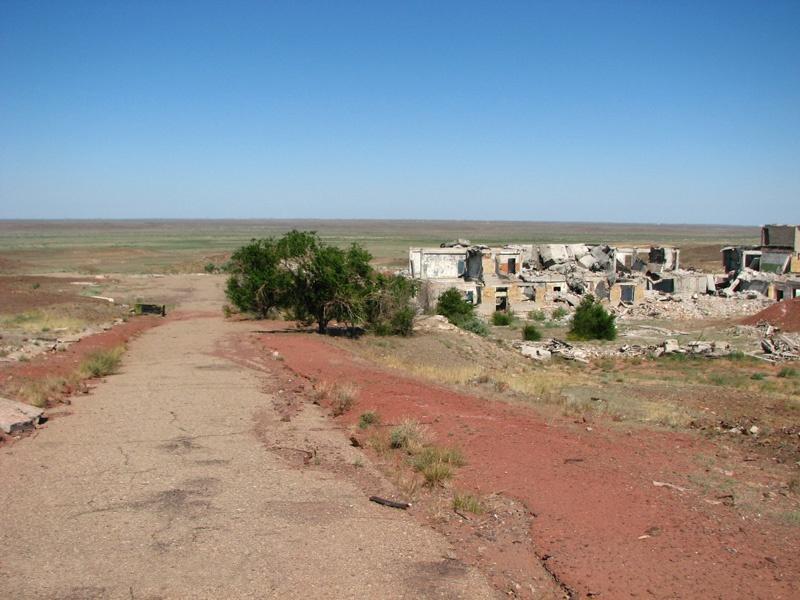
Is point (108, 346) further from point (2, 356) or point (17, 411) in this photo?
point (17, 411)

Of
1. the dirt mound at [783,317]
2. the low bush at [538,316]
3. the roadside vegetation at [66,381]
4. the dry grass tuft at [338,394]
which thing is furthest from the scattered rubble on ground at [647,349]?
the roadside vegetation at [66,381]

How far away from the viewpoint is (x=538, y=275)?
56000 millimetres

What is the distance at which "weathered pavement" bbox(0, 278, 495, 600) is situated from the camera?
7309 mm

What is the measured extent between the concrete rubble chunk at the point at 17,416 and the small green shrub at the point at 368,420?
20.3 feet

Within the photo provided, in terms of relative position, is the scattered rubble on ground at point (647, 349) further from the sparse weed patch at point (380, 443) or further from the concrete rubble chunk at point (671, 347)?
the sparse weed patch at point (380, 443)

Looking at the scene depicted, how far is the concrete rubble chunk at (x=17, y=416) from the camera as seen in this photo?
13.0 metres

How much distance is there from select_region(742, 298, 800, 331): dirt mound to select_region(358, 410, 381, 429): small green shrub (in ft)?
120

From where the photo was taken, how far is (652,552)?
8.38 m

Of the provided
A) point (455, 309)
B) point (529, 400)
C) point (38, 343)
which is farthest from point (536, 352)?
point (38, 343)

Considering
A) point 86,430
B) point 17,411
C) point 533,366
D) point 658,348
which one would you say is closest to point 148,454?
point 86,430

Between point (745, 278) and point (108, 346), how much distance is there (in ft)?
173

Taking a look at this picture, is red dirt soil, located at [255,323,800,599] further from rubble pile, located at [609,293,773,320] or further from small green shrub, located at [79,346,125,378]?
rubble pile, located at [609,293,773,320]

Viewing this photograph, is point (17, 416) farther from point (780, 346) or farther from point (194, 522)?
point (780, 346)

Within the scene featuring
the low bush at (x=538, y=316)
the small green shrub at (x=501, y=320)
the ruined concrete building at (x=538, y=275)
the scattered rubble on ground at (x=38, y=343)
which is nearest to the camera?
the scattered rubble on ground at (x=38, y=343)
